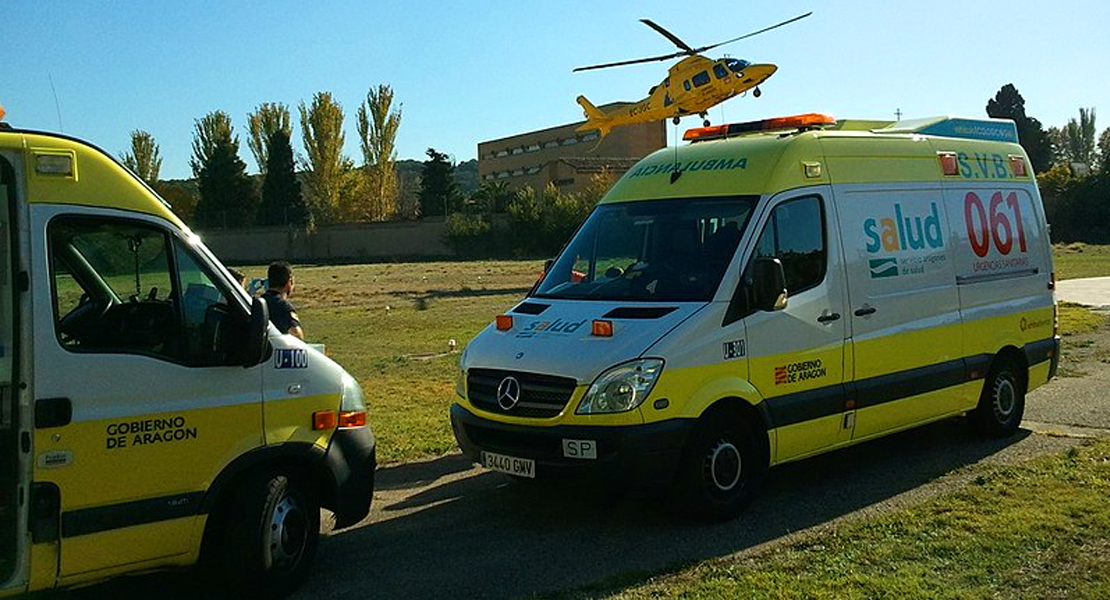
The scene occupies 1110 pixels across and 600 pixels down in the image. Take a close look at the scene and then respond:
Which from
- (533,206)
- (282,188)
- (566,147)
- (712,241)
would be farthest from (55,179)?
(566,147)

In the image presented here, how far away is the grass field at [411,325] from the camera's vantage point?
1120cm

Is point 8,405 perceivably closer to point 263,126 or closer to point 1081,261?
point 1081,261

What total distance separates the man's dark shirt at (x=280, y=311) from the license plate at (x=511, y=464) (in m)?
2.51

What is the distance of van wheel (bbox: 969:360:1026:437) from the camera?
9.47 m

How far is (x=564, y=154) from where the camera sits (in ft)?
312

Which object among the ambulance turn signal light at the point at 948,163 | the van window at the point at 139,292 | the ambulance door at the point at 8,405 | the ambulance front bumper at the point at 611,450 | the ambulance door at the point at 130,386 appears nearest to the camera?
the ambulance door at the point at 8,405

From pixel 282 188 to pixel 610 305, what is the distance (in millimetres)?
76111

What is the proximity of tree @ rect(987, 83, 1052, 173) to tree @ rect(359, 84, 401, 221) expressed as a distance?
164 feet

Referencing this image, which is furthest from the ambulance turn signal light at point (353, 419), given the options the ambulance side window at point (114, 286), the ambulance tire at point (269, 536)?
the ambulance side window at point (114, 286)

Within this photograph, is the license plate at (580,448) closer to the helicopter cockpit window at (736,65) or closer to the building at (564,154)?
the helicopter cockpit window at (736,65)

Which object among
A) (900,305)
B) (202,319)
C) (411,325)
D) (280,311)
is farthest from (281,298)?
(411,325)

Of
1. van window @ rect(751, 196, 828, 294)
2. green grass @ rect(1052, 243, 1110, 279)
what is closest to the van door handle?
van window @ rect(751, 196, 828, 294)

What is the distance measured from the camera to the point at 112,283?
5.64 metres

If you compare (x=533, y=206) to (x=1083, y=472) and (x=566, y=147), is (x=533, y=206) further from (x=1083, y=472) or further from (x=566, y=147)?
(x=1083, y=472)
